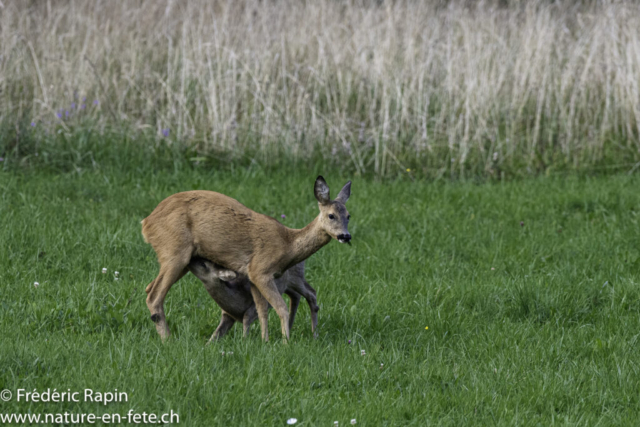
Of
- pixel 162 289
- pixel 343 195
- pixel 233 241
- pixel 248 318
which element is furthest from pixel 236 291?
pixel 343 195

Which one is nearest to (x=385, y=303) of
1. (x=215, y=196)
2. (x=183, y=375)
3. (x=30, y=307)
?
(x=215, y=196)

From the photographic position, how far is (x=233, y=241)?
16.2 ft

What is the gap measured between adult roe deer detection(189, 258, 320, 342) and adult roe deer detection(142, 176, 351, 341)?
0.24 feet

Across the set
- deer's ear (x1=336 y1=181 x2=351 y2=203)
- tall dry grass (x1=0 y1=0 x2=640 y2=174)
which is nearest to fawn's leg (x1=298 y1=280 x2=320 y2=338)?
deer's ear (x1=336 y1=181 x2=351 y2=203)

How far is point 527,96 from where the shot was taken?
33.1 ft

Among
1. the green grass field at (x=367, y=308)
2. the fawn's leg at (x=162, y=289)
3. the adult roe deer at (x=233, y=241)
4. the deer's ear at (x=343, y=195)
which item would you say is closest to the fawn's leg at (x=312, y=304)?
the green grass field at (x=367, y=308)

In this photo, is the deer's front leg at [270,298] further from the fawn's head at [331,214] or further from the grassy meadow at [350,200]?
the fawn's head at [331,214]

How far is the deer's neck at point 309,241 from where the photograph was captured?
195 inches

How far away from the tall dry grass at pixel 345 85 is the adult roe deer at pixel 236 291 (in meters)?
4.29

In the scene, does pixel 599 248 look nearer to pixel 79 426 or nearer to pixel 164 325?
pixel 164 325

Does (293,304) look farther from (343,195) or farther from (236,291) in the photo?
(343,195)

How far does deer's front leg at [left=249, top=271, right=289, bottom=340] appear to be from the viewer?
15.7ft

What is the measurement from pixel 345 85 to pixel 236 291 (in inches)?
223

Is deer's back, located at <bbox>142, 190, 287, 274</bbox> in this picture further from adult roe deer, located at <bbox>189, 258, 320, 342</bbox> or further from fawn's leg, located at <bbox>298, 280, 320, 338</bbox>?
fawn's leg, located at <bbox>298, 280, 320, 338</bbox>
